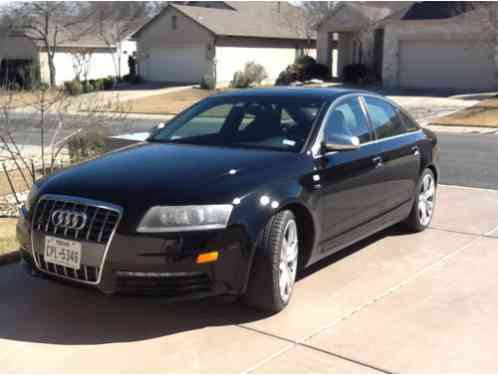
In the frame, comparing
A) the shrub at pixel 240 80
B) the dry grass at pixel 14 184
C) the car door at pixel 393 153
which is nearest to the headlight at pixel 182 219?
the car door at pixel 393 153

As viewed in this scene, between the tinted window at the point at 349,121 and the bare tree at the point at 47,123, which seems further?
the bare tree at the point at 47,123

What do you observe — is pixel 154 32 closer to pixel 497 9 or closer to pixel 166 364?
pixel 497 9

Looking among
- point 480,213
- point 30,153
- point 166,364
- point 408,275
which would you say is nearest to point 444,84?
point 30,153

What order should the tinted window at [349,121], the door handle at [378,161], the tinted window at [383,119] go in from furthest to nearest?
1. the tinted window at [383,119]
2. the door handle at [378,161]
3. the tinted window at [349,121]

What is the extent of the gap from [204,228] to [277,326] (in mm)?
896

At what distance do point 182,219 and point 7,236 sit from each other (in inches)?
135

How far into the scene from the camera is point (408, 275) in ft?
18.5

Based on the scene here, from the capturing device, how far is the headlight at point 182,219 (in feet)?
13.8

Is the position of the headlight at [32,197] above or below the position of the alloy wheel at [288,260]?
above

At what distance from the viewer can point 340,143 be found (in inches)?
208

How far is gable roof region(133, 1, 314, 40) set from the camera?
136ft

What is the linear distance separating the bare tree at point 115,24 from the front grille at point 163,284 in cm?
4059

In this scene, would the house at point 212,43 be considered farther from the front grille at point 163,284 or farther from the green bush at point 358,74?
the front grille at point 163,284

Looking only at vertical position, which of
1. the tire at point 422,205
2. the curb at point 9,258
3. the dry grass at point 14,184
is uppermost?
the tire at point 422,205
